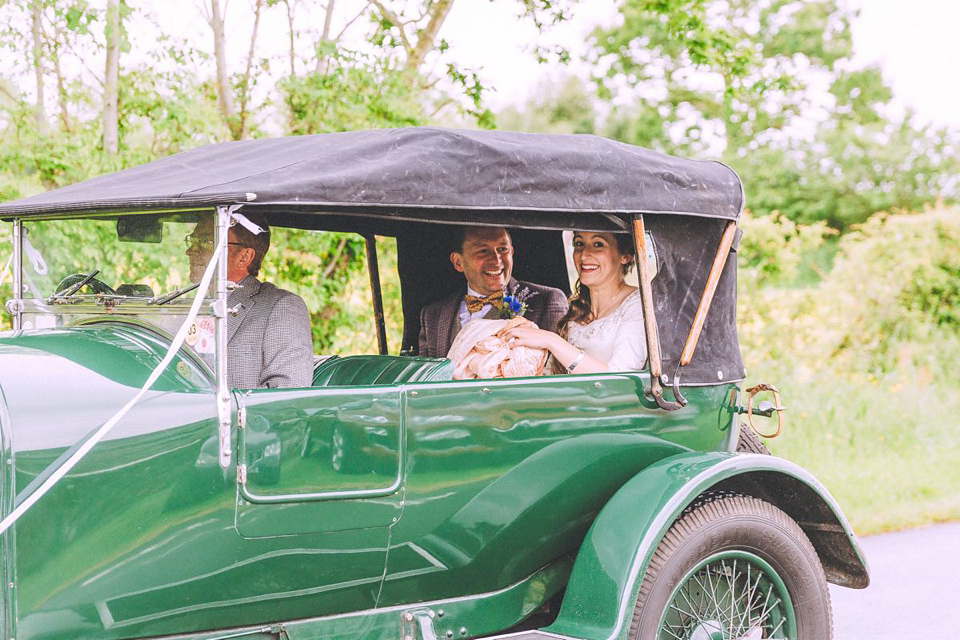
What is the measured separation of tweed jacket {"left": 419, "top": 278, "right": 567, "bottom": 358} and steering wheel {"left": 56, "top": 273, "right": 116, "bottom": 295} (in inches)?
67.7

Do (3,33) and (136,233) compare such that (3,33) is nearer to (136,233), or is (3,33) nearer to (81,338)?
(136,233)

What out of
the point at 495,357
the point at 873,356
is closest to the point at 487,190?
the point at 495,357

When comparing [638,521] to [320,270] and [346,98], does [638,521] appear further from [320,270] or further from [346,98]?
[346,98]

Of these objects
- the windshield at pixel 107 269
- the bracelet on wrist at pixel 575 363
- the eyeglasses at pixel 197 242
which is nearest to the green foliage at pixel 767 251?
the bracelet on wrist at pixel 575 363

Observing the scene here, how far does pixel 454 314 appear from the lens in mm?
4758

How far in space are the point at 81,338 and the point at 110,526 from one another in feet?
2.15

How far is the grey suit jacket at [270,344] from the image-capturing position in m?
3.32

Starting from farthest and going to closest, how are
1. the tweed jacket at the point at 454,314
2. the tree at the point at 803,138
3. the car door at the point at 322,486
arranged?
the tree at the point at 803,138 → the tweed jacket at the point at 454,314 → the car door at the point at 322,486

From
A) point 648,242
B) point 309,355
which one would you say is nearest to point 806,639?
point 648,242

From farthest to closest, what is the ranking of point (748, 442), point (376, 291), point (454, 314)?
point (376, 291)
point (454, 314)
point (748, 442)

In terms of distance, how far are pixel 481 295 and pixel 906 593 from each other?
249cm

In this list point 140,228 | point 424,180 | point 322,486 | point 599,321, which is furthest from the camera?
point 599,321

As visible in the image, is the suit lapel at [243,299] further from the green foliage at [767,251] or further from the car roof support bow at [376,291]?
the green foliage at [767,251]

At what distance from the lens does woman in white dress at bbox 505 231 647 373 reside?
355 centimetres
